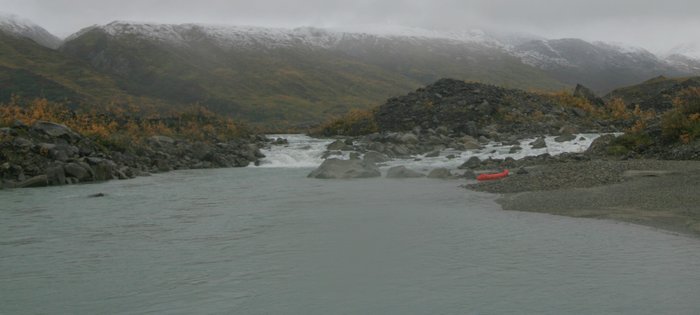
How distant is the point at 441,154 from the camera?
3784cm

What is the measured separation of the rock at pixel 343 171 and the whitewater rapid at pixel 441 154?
3959 mm

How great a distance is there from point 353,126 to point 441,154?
2059 centimetres

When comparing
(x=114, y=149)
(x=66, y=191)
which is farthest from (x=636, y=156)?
(x=114, y=149)

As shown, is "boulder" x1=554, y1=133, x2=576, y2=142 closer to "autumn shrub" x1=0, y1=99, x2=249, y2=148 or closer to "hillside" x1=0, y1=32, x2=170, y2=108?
"autumn shrub" x1=0, y1=99, x2=249, y2=148


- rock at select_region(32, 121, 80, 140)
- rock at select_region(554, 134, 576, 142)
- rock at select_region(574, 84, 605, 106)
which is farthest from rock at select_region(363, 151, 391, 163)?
rock at select_region(574, 84, 605, 106)

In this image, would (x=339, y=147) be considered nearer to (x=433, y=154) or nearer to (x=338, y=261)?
(x=433, y=154)

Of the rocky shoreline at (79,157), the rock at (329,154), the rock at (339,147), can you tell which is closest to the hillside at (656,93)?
the rock at (339,147)

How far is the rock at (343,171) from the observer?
90.9ft

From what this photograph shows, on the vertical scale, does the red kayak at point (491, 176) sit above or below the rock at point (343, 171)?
above

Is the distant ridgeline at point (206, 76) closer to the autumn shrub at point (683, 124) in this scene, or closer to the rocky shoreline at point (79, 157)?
the rocky shoreline at point (79, 157)

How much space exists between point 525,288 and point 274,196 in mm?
14019

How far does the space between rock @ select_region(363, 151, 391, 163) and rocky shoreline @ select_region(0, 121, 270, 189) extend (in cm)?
757

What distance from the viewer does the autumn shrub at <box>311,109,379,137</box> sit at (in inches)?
2179

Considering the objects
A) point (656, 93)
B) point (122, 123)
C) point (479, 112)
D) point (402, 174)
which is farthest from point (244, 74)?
point (402, 174)
